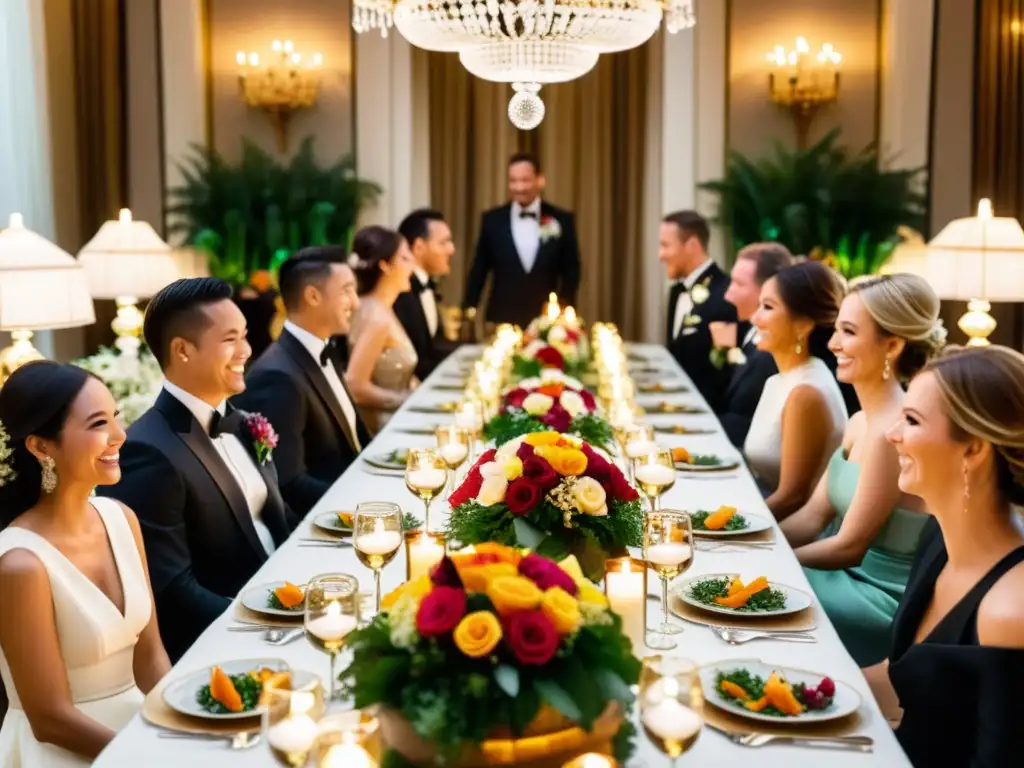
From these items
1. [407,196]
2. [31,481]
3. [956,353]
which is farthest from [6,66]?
[956,353]

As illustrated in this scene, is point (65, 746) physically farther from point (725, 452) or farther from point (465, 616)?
point (725, 452)

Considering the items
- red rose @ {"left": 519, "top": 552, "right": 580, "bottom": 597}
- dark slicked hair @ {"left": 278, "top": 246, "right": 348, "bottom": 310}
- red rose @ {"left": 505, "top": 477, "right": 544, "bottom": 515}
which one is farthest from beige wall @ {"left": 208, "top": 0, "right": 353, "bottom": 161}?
red rose @ {"left": 519, "top": 552, "right": 580, "bottom": 597}

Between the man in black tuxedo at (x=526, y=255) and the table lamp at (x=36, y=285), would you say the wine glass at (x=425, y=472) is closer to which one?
the table lamp at (x=36, y=285)

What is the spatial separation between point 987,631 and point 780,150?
6.77 meters

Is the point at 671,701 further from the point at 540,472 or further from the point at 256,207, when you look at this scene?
the point at 256,207

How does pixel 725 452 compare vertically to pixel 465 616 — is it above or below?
below

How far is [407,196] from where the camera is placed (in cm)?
913

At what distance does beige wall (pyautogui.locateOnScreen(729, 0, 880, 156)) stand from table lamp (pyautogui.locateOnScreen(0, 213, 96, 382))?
5451 mm

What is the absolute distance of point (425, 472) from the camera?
9.38 feet

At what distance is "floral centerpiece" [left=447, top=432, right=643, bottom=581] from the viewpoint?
235 centimetres

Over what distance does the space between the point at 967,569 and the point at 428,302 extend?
5.14 m

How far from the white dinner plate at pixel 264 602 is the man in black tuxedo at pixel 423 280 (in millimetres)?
4340

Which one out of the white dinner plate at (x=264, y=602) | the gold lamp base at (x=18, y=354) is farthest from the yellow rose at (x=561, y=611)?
the gold lamp base at (x=18, y=354)

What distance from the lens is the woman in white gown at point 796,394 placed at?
387 centimetres
